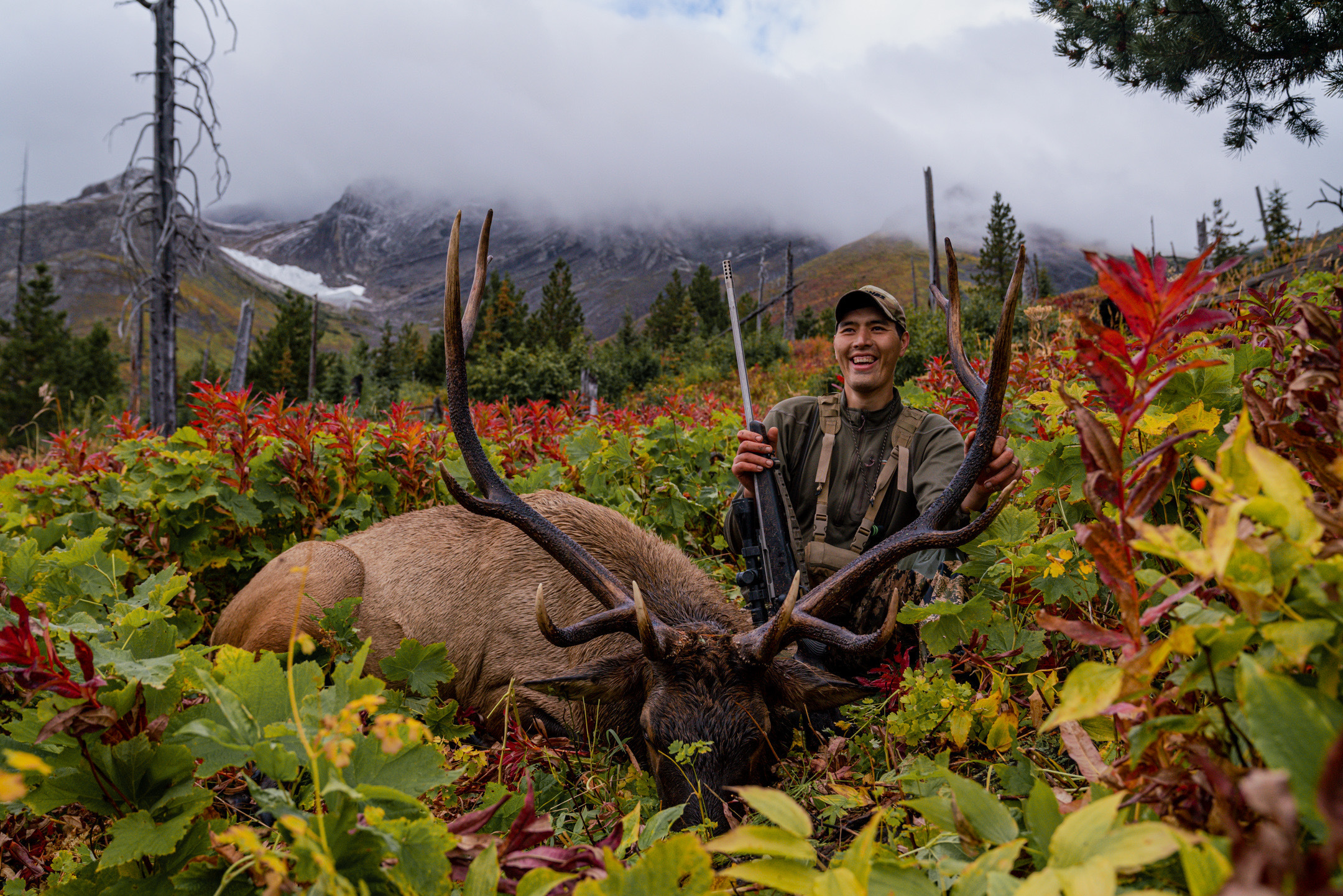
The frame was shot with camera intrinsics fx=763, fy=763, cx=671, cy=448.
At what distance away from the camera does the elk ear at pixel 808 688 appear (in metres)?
3.11

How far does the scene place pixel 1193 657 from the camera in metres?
1.10

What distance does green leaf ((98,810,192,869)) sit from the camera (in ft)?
4.46

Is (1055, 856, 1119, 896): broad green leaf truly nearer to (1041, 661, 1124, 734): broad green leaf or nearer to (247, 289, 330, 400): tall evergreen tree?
(1041, 661, 1124, 734): broad green leaf

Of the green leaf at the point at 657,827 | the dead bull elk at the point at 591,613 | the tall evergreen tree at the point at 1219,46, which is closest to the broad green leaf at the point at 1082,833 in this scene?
the green leaf at the point at 657,827

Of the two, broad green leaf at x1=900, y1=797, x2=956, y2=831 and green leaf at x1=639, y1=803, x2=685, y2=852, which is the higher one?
broad green leaf at x1=900, y1=797, x2=956, y2=831

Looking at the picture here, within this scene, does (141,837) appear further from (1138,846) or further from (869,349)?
(869,349)

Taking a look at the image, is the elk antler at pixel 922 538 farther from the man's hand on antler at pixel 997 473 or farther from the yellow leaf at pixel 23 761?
the yellow leaf at pixel 23 761

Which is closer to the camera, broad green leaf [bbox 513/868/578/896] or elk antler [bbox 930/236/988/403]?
broad green leaf [bbox 513/868/578/896]

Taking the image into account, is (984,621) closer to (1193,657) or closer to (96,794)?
(1193,657)

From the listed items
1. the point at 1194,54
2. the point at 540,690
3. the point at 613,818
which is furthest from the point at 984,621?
the point at 1194,54

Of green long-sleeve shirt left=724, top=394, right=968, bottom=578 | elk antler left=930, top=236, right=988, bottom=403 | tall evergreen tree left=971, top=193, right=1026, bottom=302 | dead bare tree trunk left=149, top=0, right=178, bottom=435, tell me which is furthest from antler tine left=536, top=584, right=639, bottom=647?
tall evergreen tree left=971, top=193, right=1026, bottom=302

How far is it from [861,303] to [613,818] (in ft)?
11.2

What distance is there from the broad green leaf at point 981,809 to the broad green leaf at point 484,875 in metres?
0.75

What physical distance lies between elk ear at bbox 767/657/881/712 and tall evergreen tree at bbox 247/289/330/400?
55.7m
